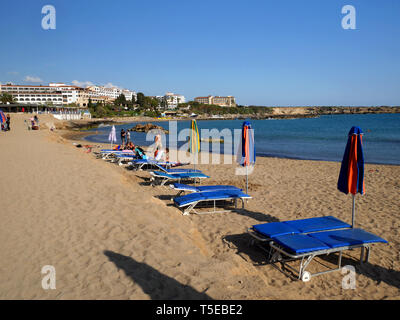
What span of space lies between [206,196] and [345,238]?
10.7ft

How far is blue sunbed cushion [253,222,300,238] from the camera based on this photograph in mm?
4691

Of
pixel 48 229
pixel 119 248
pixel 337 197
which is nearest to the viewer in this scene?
pixel 119 248

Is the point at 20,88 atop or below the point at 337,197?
atop

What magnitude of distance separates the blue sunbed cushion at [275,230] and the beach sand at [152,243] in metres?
0.46

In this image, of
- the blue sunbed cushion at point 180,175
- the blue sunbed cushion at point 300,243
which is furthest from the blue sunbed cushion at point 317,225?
the blue sunbed cushion at point 180,175

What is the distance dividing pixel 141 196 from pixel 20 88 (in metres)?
127

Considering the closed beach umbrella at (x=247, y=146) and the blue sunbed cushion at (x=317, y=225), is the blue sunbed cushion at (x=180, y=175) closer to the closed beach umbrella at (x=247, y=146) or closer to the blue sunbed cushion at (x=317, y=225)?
the closed beach umbrella at (x=247, y=146)

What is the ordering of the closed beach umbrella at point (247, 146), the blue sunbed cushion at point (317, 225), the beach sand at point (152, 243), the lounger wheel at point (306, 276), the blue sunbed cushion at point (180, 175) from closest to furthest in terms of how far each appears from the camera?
the beach sand at point (152, 243) → the lounger wheel at point (306, 276) → the blue sunbed cushion at point (317, 225) → the closed beach umbrella at point (247, 146) → the blue sunbed cushion at point (180, 175)

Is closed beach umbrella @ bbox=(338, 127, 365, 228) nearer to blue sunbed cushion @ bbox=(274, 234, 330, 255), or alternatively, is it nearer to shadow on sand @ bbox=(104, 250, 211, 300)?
blue sunbed cushion @ bbox=(274, 234, 330, 255)

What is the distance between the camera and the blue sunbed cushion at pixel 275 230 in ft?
15.4

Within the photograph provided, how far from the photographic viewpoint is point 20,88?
108m
